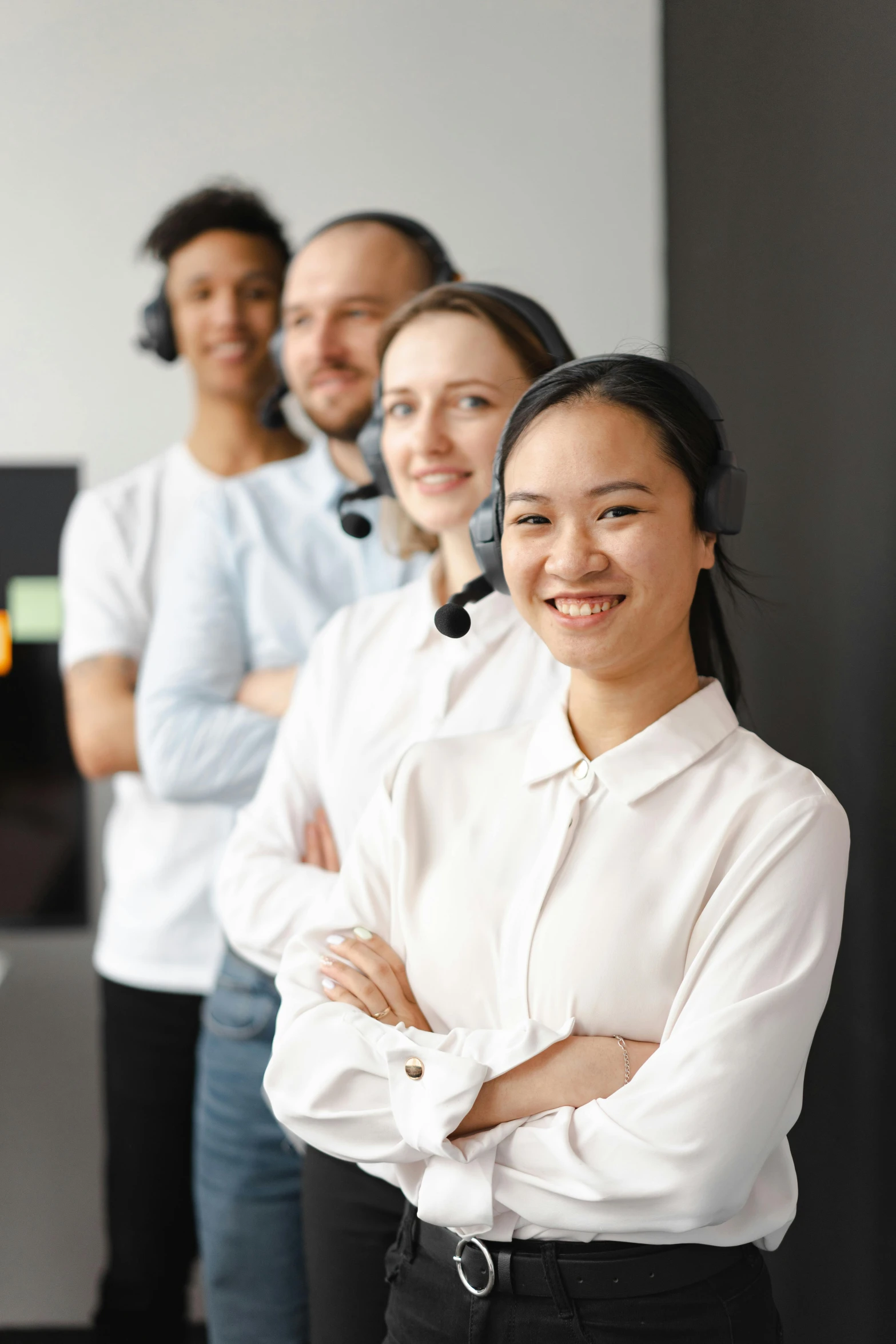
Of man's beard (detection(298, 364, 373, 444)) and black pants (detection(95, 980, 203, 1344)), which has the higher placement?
man's beard (detection(298, 364, 373, 444))

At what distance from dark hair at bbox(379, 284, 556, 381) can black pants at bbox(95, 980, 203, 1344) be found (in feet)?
5.40

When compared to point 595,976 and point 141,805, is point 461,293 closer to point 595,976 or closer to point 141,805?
point 595,976

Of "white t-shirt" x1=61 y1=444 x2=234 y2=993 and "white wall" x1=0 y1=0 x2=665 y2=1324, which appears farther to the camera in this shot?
"white wall" x1=0 y1=0 x2=665 y2=1324

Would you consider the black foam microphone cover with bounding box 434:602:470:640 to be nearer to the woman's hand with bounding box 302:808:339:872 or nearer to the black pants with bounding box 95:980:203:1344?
the woman's hand with bounding box 302:808:339:872

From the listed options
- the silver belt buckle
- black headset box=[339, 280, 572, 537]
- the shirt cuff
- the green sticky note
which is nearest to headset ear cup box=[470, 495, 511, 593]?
black headset box=[339, 280, 572, 537]

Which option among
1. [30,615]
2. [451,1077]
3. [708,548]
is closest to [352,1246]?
[451,1077]

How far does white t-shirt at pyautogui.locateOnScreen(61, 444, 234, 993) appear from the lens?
2631 millimetres

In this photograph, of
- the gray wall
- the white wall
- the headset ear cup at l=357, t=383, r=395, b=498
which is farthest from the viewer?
the white wall

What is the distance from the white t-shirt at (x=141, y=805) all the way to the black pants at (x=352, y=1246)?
1.05 metres

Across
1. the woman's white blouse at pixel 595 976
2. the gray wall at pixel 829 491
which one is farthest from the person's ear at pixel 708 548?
the gray wall at pixel 829 491

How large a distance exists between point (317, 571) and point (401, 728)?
81cm

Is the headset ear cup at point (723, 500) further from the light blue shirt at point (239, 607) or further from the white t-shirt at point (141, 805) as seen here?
the white t-shirt at point (141, 805)

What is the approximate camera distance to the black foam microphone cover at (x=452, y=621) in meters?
1.33

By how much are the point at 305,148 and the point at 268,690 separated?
A: 1462 millimetres
